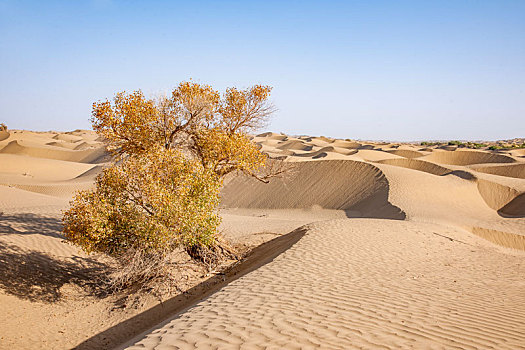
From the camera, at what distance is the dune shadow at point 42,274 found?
31.9 ft

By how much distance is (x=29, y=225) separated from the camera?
13938mm

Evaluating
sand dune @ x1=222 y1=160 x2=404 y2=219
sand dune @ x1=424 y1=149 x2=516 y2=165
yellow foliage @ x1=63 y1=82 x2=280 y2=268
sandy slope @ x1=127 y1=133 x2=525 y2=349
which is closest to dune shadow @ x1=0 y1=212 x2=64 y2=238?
yellow foliage @ x1=63 y1=82 x2=280 y2=268

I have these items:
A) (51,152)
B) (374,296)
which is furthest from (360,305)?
(51,152)

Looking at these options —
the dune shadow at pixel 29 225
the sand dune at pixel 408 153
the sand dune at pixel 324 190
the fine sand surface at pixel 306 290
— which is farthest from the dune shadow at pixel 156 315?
the sand dune at pixel 408 153

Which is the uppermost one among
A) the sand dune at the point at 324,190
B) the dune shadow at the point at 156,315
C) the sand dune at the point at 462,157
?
the sand dune at the point at 462,157

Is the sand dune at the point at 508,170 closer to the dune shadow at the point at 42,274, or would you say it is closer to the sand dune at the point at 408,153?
the sand dune at the point at 408,153

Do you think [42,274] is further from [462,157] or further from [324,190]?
[462,157]

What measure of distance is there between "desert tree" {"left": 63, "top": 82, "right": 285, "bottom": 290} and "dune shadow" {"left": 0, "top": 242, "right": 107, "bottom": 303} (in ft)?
6.84

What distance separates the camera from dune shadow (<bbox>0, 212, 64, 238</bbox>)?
42.8ft

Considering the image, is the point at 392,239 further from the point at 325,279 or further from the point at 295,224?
the point at 295,224

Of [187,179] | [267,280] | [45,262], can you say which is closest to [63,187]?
[45,262]

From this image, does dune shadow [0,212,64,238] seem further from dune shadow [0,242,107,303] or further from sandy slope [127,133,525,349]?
sandy slope [127,133,525,349]

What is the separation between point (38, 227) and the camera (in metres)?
13.8

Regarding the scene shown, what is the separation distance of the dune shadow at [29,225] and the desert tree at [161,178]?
4944mm
